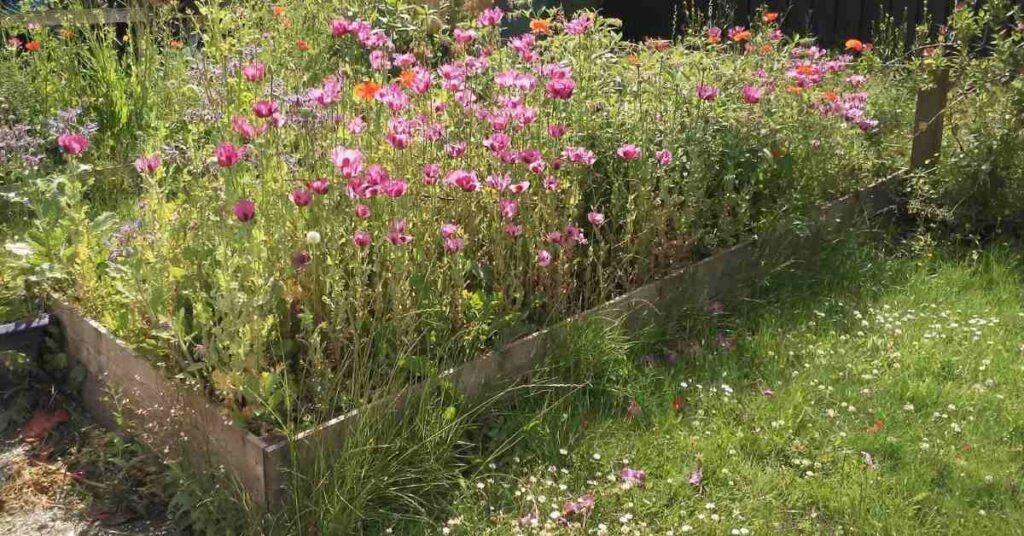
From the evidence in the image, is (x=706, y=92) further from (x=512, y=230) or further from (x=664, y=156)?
(x=512, y=230)

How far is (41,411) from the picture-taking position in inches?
124

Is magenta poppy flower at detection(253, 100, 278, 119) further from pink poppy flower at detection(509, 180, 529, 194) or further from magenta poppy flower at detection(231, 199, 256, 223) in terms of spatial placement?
pink poppy flower at detection(509, 180, 529, 194)

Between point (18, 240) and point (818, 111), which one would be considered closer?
point (18, 240)

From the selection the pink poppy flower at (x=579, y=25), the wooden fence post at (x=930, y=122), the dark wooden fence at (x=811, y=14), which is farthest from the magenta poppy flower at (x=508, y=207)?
the dark wooden fence at (x=811, y=14)

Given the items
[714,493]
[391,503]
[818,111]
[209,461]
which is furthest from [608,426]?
[818,111]

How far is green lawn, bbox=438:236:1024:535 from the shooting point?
8.70ft

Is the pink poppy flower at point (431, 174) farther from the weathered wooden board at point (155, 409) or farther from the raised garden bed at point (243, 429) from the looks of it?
the weathered wooden board at point (155, 409)

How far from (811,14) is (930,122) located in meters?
4.63

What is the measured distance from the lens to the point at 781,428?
304cm

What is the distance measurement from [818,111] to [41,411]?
337cm

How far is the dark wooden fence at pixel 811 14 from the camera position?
858 cm

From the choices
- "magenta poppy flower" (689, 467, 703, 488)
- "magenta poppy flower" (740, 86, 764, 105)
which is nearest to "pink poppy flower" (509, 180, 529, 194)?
"magenta poppy flower" (689, 467, 703, 488)

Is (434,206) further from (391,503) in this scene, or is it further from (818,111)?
(818,111)

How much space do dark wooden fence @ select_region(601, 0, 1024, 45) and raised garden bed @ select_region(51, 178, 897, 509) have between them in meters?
4.63
